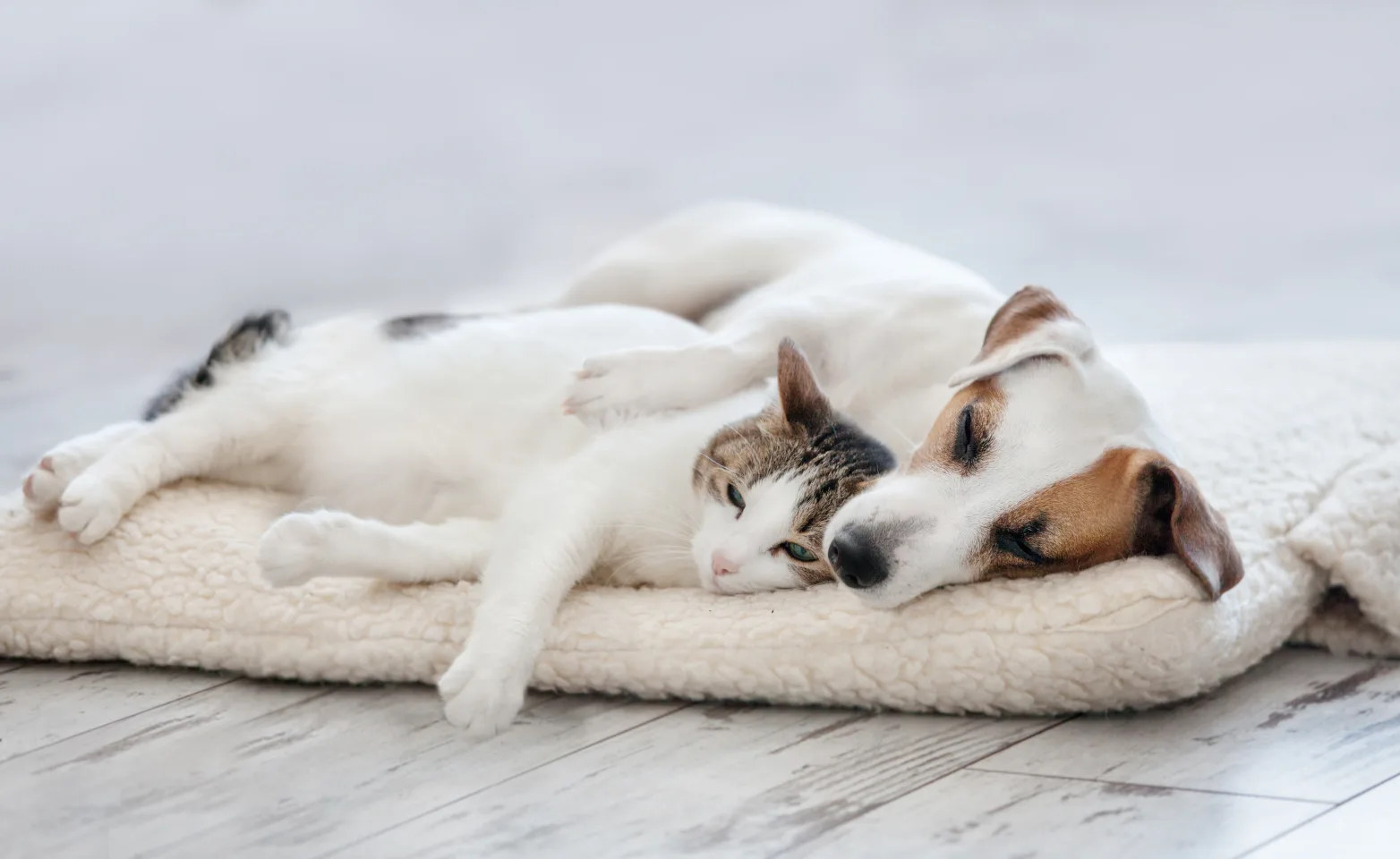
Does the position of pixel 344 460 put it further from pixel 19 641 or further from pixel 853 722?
pixel 853 722

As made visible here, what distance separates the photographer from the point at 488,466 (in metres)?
2.27

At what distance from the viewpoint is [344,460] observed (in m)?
2.33

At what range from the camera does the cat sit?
6.27 feet

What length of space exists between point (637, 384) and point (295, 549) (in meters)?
0.56

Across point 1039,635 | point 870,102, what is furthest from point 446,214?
point 1039,635

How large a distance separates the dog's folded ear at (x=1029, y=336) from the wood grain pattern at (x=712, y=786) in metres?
0.45

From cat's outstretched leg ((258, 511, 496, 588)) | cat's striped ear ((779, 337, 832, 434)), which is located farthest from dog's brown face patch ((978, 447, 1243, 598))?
cat's outstretched leg ((258, 511, 496, 588))

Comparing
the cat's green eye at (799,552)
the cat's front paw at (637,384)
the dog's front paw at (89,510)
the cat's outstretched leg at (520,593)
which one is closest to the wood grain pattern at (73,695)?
the dog's front paw at (89,510)

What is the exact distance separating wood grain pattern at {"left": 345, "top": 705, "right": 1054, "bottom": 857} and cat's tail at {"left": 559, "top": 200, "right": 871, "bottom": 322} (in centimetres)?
124

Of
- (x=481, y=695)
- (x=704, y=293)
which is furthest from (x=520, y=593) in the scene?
(x=704, y=293)

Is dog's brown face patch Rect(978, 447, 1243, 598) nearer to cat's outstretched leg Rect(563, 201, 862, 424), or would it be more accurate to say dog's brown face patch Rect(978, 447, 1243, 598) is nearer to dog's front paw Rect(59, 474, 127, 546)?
cat's outstretched leg Rect(563, 201, 862, 424)

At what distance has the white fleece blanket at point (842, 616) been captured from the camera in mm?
1725

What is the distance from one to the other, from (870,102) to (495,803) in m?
2.80

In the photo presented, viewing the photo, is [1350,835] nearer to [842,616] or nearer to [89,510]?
[842,616]
